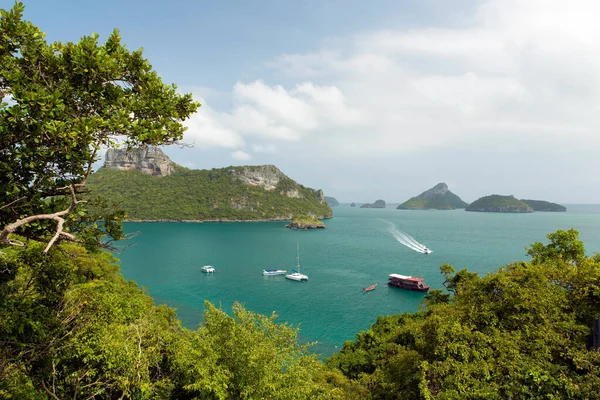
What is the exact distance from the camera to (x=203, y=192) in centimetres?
16125

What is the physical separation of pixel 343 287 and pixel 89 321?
40728mm

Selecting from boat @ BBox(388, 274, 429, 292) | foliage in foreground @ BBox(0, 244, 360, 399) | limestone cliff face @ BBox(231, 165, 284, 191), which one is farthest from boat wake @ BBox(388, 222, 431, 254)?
limestone cliff face @ BBox(231, 165, 284, 191)

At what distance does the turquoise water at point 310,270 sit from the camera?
121 feet

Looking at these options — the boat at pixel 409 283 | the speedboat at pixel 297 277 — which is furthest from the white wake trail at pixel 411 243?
the speedboat at pixel 297 277

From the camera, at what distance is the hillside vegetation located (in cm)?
14200

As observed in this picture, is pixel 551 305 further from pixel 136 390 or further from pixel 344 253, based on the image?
pixel 344 253

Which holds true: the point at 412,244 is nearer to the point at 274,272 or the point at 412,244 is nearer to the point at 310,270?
the point at 310,270

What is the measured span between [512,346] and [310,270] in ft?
159

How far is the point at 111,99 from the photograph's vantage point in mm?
6137

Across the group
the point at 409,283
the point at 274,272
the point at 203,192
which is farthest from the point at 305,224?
the point at 409,283

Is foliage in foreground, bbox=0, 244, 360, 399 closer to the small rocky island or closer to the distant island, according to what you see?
the small rocky island

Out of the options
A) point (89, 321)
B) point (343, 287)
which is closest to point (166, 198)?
point (343, 287)

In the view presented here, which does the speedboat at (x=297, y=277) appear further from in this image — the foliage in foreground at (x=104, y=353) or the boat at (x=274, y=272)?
the foliage in foreground at (x=104, y=353)

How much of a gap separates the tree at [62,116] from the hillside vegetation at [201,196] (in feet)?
463
